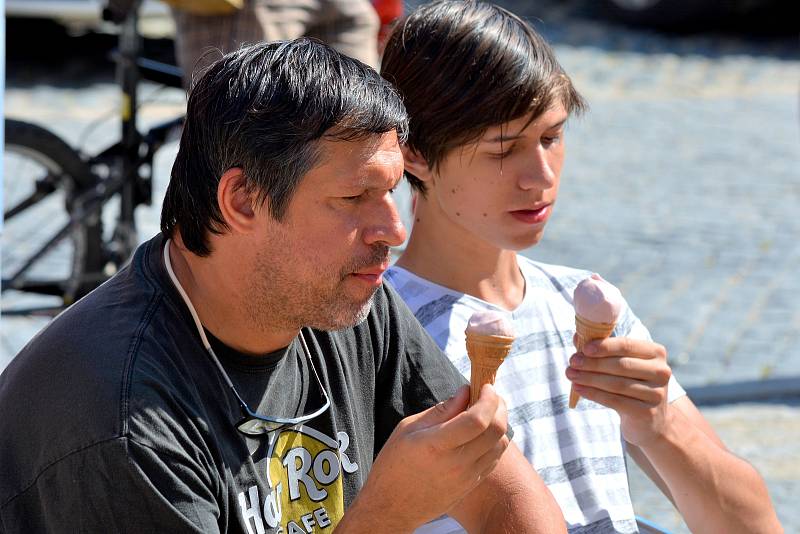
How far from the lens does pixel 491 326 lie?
6.36 ft

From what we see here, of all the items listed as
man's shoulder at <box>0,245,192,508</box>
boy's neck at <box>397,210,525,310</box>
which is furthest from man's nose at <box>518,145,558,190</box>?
man's shoulder at <box>0,245,192,508</box>

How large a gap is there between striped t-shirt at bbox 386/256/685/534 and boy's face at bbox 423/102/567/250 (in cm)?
14

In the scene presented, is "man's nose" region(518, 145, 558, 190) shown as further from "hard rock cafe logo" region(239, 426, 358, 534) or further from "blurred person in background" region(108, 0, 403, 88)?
"blurred person in background" region(108, 0, 403, 88)

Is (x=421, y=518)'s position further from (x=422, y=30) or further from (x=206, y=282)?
(x=422, y=30)

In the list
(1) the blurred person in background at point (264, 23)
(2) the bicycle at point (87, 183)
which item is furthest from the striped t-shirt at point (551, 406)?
(2) the bicycle at point (87, 183)

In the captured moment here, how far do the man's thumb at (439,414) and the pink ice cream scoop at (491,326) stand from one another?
0.12 meters

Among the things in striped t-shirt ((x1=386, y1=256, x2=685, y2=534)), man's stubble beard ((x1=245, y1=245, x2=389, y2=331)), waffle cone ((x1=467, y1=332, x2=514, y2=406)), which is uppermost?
man's stubble beard ((x1=245, y1=245, x2=389, y2=331))

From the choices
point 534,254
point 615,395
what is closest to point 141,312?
point 615,395

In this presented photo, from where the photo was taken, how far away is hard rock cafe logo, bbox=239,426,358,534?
1.86 m

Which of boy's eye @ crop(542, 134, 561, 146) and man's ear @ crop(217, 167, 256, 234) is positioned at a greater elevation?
man's ear @ crop(217, 167, 256, 234)

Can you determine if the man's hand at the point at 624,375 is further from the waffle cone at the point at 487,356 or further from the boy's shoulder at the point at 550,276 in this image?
the boy's shoulder at the point at 550,276

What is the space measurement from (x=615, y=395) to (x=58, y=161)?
3.30 metres

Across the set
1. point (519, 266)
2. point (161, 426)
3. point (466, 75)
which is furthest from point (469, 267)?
point (161, 426)

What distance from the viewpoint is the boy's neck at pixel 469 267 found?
253cm
